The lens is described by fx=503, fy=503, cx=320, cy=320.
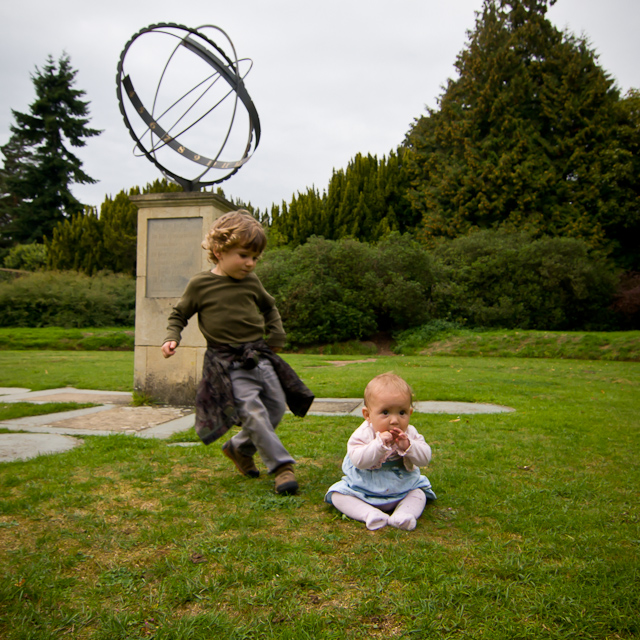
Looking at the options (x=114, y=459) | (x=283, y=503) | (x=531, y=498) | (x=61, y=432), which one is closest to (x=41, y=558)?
(x=283, y=503)

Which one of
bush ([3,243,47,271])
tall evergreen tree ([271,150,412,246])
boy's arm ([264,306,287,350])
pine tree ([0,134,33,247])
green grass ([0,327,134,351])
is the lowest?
green grass ([0,327,134,351])

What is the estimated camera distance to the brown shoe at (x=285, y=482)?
2580 millimetres

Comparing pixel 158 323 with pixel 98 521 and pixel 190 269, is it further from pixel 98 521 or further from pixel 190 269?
pixel 98 521

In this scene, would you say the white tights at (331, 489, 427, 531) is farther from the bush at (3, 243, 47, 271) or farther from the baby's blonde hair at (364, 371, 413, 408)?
the bush at (3, 243, 47, 271)

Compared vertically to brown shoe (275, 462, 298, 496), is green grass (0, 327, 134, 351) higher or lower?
lower

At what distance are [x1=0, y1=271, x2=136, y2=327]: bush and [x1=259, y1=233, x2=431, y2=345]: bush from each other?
911 centimetres

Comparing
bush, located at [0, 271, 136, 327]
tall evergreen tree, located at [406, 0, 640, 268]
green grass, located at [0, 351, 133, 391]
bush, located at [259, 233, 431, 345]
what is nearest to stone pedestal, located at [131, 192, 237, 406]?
green grass, located at [0, 351, 133, 391]

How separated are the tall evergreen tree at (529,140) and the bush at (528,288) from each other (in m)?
3.81

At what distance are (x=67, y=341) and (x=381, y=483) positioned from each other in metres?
17.2

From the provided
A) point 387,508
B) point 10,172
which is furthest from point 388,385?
point 10,172

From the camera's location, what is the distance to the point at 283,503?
8.13 ft

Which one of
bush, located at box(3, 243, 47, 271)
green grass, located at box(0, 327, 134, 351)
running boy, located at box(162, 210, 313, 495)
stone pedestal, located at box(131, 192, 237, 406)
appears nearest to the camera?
running boy, located at box(162, 210, 313, 495)

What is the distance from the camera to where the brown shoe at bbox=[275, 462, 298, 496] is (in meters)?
2.58

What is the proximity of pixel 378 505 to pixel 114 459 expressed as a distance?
1767 mm
